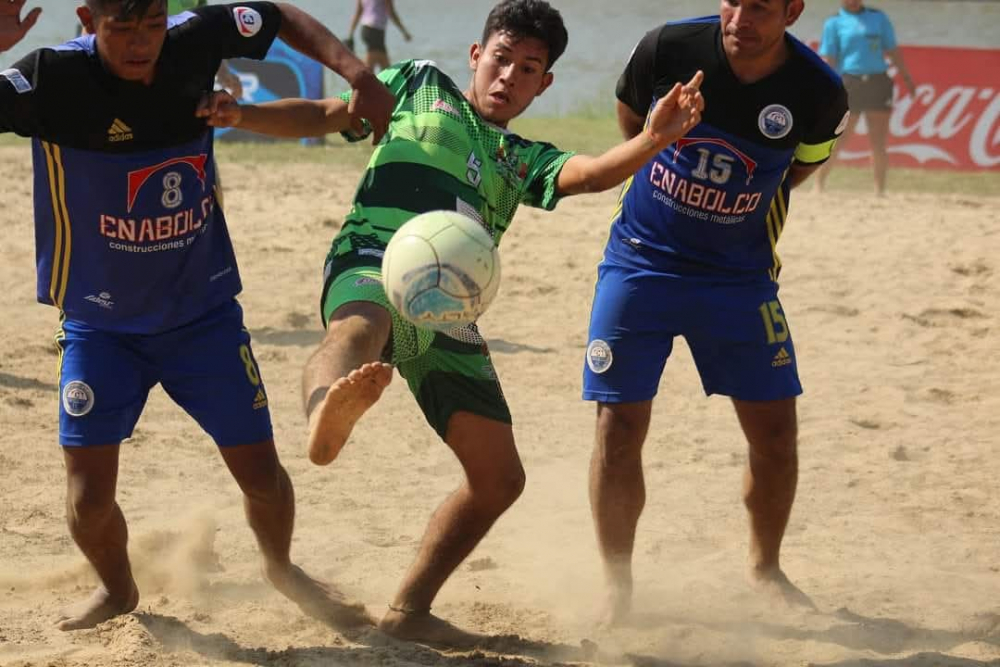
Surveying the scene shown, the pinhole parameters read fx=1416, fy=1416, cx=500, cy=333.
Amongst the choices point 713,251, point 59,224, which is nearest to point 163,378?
point 59,224

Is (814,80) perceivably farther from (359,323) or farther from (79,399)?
(79,399)

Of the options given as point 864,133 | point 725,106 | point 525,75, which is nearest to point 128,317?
point 525,75

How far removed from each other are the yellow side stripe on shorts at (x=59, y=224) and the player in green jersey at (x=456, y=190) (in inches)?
23.6

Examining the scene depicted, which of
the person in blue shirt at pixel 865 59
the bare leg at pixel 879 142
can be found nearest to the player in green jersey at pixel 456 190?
the bare leg at pixel 879 142

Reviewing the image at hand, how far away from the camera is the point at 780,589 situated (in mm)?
5410

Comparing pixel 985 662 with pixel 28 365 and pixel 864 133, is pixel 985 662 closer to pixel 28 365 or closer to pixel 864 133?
pixel 28 365

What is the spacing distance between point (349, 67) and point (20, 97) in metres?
1.03

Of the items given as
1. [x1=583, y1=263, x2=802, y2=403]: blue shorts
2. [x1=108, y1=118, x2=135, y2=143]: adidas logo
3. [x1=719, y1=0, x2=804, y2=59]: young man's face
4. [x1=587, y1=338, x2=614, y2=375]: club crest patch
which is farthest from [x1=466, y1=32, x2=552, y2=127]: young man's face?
[x1=108, y1=118, x2=135, y2=143]: adidas logo

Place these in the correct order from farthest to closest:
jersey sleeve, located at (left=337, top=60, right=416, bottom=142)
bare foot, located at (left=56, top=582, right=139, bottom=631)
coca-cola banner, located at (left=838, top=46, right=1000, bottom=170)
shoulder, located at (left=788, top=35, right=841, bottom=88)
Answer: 1. coca-cola banner, located at (left=838, top=46, right=1000, bottom=170)
2. shoulder, located at (left=788, top=35, right=841, bottom=88)
3. jersey sleeve, located at (left=337, top=60, right=416, bottom=142)
4. bare foot, located at (left=56, top=582, right=139, bottom=631)

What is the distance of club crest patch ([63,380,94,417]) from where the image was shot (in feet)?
14.7

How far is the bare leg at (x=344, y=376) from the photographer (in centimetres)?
409

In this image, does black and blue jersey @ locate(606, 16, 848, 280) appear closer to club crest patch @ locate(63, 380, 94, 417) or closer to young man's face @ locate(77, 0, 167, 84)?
young man's face @ locate(77, 0, 167, 84)

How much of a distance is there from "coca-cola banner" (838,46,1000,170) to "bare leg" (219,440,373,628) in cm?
1294

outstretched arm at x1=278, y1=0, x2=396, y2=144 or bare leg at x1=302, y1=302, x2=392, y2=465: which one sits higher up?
outstretched arm at x1=278, y1=0, x2=396, y2=144
